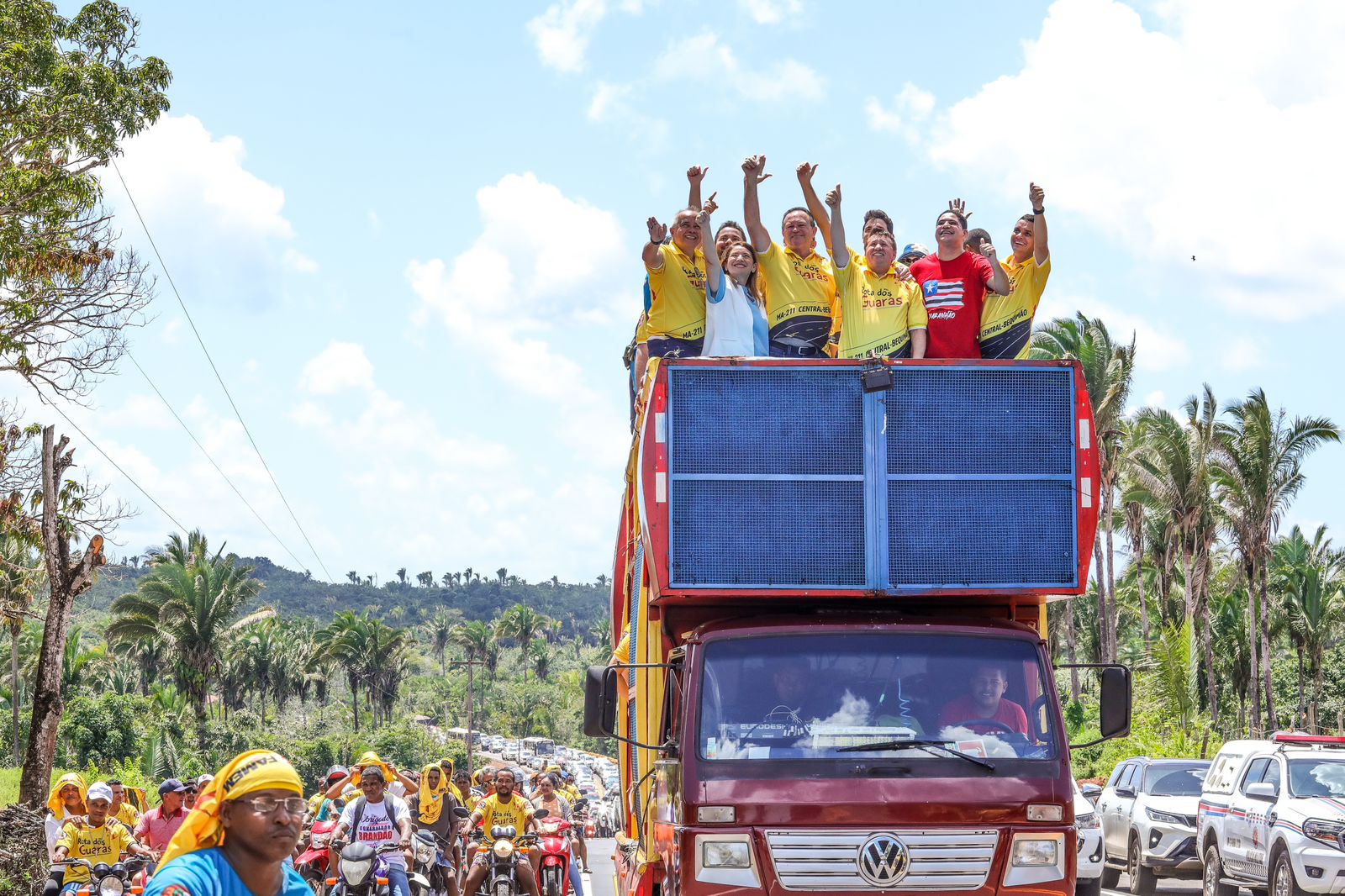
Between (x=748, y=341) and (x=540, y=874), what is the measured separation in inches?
214

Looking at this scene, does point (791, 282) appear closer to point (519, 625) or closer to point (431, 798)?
point (431, 798)

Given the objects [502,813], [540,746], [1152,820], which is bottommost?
[540,746]

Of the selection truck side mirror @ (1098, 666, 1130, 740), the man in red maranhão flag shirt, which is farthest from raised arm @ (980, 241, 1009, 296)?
truck side mirror @ (1098, 666, 1130, 740)

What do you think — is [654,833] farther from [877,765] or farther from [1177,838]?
[1177,838]

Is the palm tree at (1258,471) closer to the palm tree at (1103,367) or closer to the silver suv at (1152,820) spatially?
the palm tree at (1103,367)

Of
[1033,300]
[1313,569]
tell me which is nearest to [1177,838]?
[1033,300]

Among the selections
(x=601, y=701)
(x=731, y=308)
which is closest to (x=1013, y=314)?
(x=731, y=308)

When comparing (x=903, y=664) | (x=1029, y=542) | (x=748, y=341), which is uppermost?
(x=748, y=341)

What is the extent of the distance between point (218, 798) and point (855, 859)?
3884mm

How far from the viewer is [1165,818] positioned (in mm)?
18734

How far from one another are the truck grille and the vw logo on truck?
0.8 inches

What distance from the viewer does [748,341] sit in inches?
392

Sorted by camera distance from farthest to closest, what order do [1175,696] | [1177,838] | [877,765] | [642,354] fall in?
[1175,696]
[1177,838]
[642,354]
[877,765]

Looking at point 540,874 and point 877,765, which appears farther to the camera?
point 540,874
